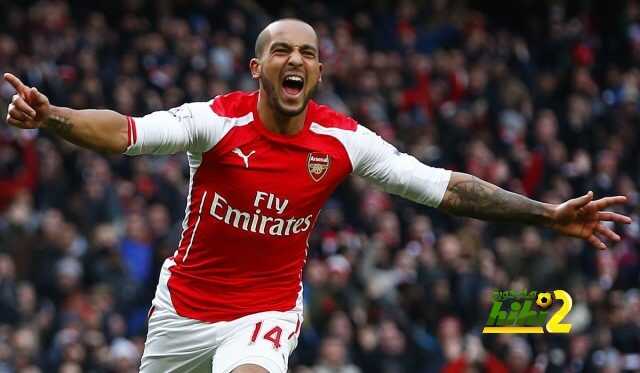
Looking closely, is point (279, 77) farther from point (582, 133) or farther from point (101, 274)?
point (582, 133)

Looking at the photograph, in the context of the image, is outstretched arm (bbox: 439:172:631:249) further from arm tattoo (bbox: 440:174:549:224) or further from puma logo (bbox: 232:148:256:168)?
puma logo (bbox: 232:148:256:168)

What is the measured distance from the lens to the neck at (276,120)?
22.6 feet

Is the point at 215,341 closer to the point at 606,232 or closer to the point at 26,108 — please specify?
the point at 26,108

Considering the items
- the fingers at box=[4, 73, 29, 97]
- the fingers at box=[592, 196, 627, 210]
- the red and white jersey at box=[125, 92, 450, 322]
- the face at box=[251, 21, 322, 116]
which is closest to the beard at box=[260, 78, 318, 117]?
the face at box=[251, 21, 322, 116]

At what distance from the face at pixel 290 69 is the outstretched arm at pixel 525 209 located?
3.02 ft

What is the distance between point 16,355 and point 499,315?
607 cm

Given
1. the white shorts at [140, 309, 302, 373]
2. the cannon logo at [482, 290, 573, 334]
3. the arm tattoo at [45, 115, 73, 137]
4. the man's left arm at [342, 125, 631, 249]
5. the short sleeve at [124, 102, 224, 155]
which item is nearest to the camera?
the arm tattoo at [45, 115, 73, 137]

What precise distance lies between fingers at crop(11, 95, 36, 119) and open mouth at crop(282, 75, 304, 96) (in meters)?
1.41

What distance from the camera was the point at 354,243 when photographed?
1500cm

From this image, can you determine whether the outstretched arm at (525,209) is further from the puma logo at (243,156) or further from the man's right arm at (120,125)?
the man's right arm at (120,125)

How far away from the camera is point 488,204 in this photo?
7.09m

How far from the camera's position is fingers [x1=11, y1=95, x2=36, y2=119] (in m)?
5.86

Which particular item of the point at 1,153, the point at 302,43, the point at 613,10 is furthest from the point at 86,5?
the point at 302,43

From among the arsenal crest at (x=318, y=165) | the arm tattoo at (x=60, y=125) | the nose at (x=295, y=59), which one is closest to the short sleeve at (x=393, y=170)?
the arsenal crest at (x=318, y=165)
